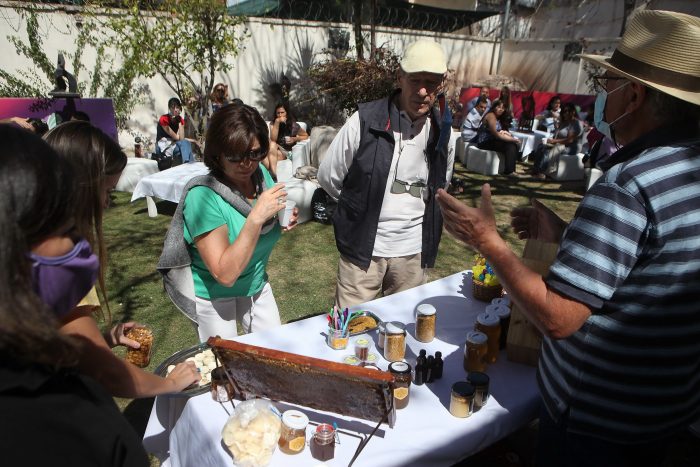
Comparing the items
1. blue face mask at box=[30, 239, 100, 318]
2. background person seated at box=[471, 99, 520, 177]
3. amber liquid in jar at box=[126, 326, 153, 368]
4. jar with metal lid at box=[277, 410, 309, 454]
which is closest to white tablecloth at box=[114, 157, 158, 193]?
background person seated at box=[471, 99, 520, 177]

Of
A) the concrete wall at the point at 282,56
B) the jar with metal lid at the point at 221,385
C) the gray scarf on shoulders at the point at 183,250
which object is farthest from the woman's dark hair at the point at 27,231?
the concrete wall at the point at 282,56

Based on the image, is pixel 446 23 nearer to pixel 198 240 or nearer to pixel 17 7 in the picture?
pixel 17 7

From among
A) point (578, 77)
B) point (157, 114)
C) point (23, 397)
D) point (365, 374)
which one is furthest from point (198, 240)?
point (578, 77)

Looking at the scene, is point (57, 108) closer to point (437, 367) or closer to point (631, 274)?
point (437, 367)

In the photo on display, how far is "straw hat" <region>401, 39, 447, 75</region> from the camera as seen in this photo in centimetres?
242

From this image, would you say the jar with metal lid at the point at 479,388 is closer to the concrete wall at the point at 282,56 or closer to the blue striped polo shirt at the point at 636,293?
the blue striped polo shirt at the point at 636,293

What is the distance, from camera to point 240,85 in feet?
35.7

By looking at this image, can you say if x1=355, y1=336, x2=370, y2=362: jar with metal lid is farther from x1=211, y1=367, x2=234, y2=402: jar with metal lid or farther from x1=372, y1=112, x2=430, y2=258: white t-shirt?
x1=372, y1=112, x2=430, y2=258: white t-shirt

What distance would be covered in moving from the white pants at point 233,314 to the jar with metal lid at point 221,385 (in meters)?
0.52

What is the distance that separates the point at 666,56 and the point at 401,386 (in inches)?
48.4

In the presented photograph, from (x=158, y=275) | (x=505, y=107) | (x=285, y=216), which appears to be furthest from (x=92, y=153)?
(x=505, y=107)

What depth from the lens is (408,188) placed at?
262 cm

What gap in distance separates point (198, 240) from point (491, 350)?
1243 mm

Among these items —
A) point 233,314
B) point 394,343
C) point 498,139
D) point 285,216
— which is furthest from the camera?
point 498,139
